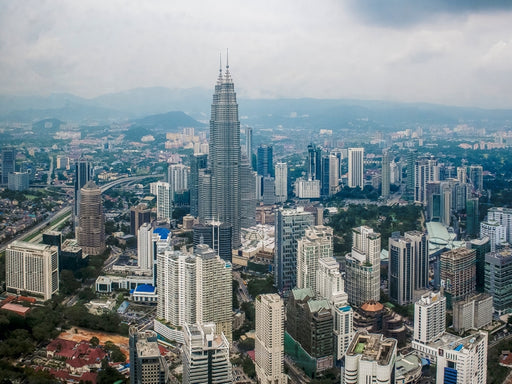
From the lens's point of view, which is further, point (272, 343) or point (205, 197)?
point (205, 197)

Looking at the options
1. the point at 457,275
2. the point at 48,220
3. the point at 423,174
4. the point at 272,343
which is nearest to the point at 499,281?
the point at 457,275

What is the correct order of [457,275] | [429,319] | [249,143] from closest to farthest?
[429,319]
[457,275]
[249,143]

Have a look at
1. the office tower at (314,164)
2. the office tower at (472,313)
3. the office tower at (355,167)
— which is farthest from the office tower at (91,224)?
the office tower at (355,167)

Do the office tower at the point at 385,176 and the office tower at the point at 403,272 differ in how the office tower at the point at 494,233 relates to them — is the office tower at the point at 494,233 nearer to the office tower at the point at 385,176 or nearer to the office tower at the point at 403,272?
the office tower at the point at 403,272

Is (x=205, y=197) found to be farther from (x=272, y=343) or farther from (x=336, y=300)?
(x=272, y=343)

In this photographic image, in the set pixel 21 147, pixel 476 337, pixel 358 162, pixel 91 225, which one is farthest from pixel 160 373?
pixel 358 162

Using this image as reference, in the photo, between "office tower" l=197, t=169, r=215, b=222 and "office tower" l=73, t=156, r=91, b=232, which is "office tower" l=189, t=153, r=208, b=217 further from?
"office tower" l=73, t=156, r=91, b=232
